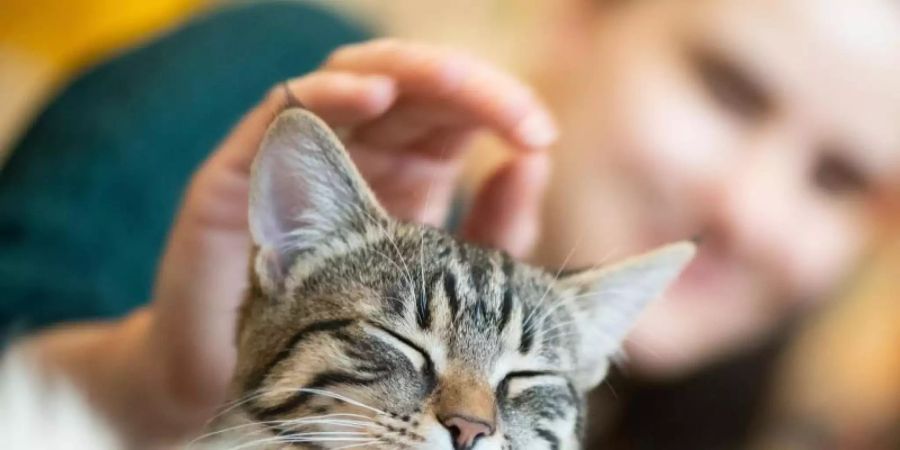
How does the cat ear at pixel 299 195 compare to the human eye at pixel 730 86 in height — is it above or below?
below

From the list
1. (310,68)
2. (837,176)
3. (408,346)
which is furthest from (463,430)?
(837,176)

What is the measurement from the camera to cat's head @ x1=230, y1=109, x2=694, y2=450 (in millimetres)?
486

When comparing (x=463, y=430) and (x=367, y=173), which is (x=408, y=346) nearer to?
(x=463, y=430)

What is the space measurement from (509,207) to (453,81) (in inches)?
7.0

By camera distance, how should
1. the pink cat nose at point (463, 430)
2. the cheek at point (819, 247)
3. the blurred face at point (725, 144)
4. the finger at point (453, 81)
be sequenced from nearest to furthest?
the pink cat nose at point (463, 430)
the finger at point (453, 81)
the blurred face at point (725, 144)
the cheek at point (819, 247)

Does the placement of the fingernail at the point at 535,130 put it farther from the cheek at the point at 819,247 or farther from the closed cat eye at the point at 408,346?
the cheek at the point at 819,247

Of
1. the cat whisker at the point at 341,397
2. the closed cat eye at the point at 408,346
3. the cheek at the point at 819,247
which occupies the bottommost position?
the cat whisker at the point at 341,397

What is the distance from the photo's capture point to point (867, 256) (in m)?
1.32

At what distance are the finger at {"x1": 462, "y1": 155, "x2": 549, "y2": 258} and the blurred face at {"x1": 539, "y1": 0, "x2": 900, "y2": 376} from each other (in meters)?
0.18

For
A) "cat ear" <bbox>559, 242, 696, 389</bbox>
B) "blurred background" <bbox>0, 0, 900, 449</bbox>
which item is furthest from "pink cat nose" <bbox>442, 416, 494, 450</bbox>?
"blurred background" <bbox>0, 0, 900, 449</bbox>

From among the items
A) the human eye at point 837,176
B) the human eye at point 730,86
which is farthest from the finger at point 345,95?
the human eye at point 837,176

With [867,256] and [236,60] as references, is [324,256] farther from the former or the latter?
[867,256]

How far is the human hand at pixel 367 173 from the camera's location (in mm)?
588

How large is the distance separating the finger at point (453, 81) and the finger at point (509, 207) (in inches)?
3.3
